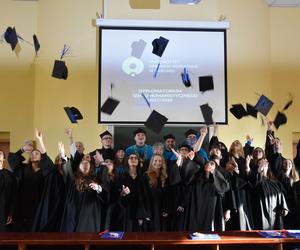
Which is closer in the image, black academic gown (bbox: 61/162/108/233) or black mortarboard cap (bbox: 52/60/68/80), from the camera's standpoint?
black academic gown (bbox: 61/162/108/233)

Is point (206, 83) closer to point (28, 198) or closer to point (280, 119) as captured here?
point (280, 119)

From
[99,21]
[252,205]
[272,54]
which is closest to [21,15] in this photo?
[99,21]

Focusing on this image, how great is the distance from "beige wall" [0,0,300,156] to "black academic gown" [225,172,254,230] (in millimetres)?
2104

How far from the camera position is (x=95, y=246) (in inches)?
136

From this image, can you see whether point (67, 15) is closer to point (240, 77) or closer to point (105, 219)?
point (240, 77)

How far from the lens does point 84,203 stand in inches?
160

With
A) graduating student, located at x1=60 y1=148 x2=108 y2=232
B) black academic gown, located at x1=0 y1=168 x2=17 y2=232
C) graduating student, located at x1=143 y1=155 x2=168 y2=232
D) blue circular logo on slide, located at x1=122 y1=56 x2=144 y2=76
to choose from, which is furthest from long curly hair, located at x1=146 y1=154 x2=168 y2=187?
blue circular logo on slide, located at x1=122 y1=56 x2=144 y2=76

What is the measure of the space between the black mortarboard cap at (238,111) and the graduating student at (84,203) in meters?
2.96

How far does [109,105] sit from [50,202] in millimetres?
2387

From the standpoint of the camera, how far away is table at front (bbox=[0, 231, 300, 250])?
3.07 meters

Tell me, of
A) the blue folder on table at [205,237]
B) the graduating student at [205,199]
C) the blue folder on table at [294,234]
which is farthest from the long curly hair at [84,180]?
the blue folder on table at [294,234]

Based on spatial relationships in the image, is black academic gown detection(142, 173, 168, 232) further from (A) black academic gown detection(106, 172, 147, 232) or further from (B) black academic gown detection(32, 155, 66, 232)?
(B) black academic gown detection(32, 155, 66, 232)

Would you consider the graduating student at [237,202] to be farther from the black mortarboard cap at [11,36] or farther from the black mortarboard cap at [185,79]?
the black mortarboard cap at [11,36]

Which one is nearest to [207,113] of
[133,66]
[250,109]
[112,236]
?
[250,109]
